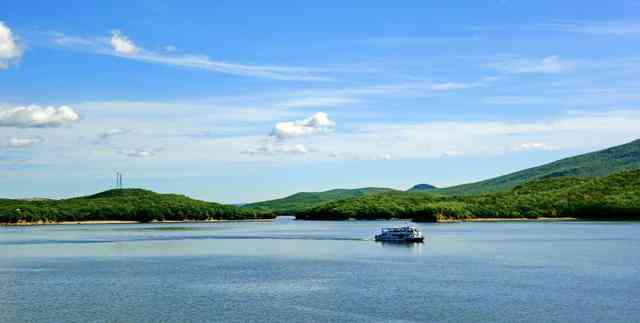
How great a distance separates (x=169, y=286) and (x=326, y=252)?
45568mm

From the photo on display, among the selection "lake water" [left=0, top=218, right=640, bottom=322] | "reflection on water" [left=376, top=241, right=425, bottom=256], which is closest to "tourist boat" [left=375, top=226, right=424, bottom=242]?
"reflection on water" [left=376, top=241, right=425, bottom=256]

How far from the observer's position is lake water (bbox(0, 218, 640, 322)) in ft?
192

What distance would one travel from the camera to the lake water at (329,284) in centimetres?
5844

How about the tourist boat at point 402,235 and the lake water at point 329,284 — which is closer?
the lake water at point 329,284

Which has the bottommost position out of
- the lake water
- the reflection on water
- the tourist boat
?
the lake water

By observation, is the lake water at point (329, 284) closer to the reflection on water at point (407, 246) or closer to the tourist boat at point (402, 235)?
the reflection on water at point (407, 246)

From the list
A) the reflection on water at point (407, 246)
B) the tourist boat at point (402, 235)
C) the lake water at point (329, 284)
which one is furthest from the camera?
the tourist boat at point (402, 235)

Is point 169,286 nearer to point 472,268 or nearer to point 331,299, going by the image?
point 331,299

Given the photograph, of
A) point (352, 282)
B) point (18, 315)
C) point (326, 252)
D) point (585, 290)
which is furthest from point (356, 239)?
point (18, 315)

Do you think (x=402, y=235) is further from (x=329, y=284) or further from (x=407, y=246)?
(x=329, y=284)

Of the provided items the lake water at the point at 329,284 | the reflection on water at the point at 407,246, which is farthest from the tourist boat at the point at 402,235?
the lake water at the point at 329,284

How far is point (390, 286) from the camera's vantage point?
74000 mm

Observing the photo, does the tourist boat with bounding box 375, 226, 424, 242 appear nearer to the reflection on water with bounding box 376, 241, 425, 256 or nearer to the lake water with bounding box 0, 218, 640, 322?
the reflection on water with bounding box 376, 241, 425, 256

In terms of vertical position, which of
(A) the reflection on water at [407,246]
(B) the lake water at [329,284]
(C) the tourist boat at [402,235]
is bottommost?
(B) the lake water at [329,284]
